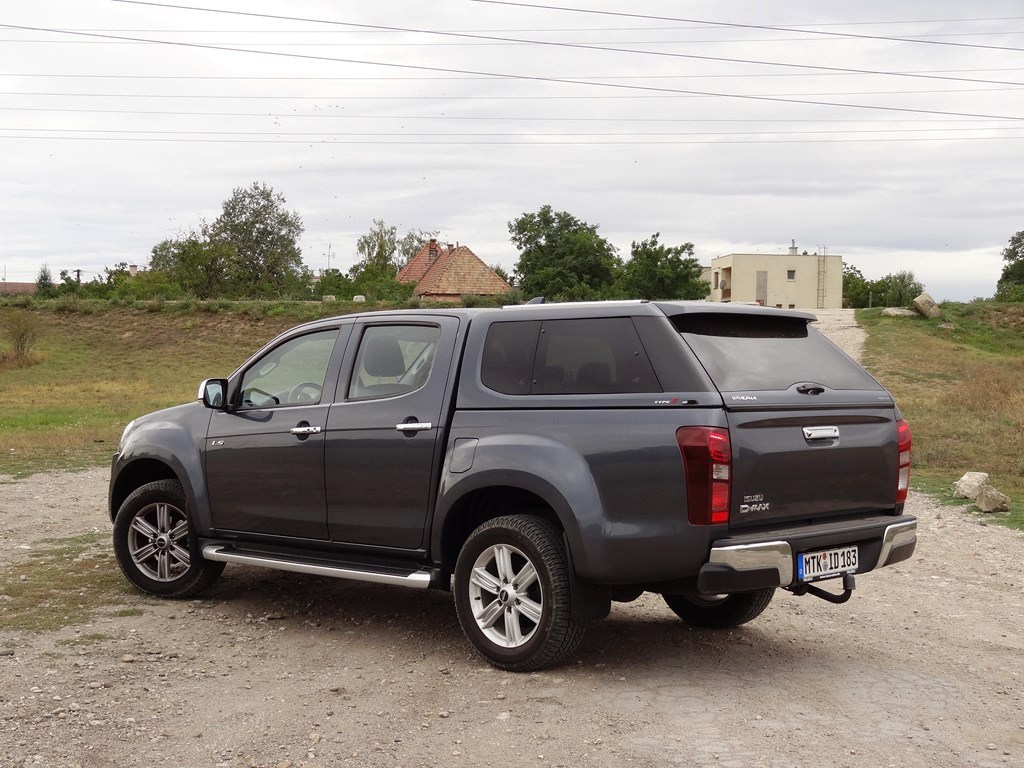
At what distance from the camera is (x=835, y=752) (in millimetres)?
4574

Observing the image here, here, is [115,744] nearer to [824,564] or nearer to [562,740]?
[562,740]

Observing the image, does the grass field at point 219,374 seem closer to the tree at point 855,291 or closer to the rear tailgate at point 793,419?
the rear tailgate at point 793,419

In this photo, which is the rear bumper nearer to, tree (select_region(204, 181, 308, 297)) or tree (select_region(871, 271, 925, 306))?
tree (select_region(871, 271, 925, 306))

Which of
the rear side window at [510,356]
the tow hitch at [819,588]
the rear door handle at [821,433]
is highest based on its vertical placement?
the rear side window at [510,356]

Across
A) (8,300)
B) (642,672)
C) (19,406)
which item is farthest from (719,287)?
(642,672)

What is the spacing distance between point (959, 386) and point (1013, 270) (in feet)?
275

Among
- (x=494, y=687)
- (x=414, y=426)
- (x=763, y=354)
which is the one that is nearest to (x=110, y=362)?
(x=414, y=426)

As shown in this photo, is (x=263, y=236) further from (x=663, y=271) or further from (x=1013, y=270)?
(x=1013, y=270)

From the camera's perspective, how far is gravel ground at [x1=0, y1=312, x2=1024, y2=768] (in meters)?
4.64

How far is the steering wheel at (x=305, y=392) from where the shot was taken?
22.6 ft

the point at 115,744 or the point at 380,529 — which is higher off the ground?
the point at 380,529

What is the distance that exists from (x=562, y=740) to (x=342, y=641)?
2150 mm

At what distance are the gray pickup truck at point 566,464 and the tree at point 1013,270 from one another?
A: 81.2m

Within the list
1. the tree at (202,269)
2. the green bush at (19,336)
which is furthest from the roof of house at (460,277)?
the green bush at (19,336)
